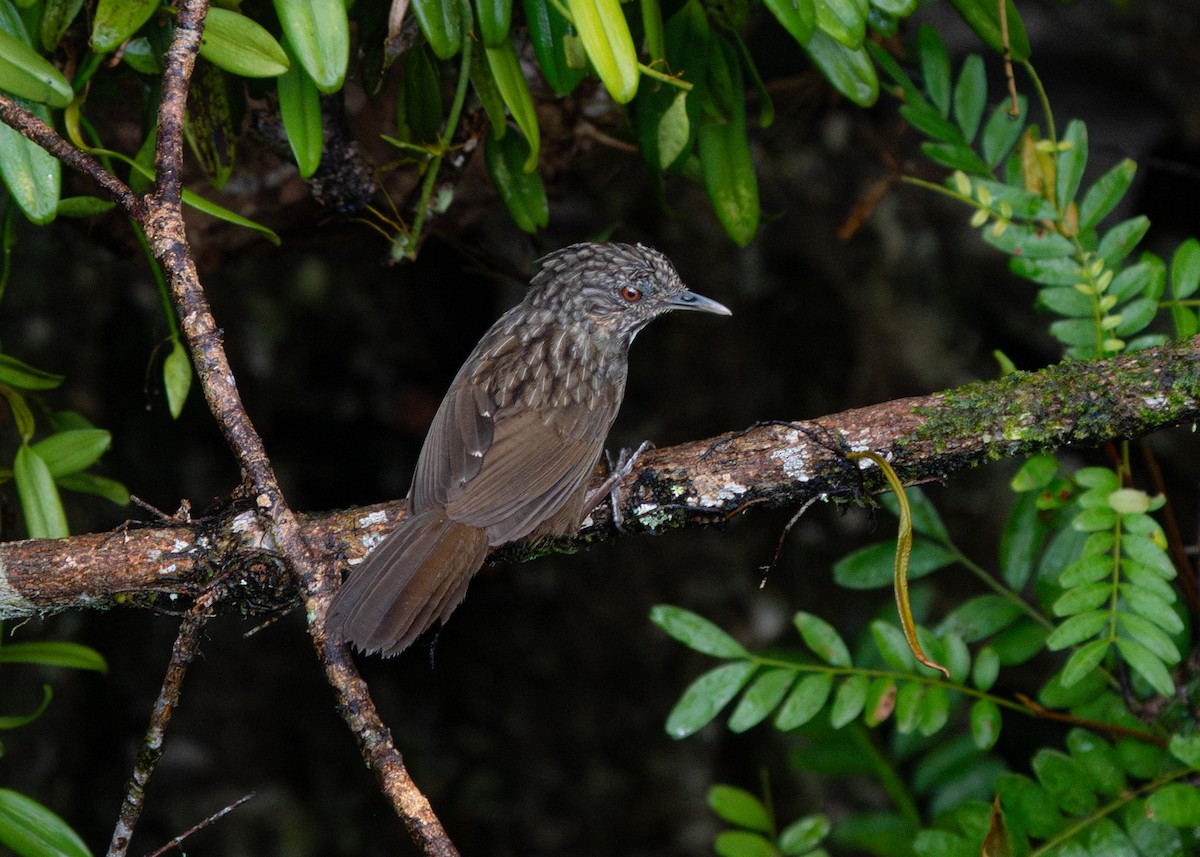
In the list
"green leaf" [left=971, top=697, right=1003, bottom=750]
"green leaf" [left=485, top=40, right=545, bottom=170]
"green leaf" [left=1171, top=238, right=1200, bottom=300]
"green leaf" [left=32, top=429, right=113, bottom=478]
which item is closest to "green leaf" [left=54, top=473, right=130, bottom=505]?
"green leaf" [left=32, top=429, right=113, bottom=478]

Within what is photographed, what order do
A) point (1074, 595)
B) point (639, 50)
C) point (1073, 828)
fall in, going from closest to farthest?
point (1074, 595) → point (1073, 828) → point (639, 50)

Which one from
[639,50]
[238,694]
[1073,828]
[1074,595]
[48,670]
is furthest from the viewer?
[238,694]

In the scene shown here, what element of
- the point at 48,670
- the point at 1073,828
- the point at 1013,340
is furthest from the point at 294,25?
the point at 1013,340

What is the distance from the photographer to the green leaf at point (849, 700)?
2.47 metres

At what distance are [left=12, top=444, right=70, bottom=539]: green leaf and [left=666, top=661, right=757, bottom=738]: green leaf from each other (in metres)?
1.37

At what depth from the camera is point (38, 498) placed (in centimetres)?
240

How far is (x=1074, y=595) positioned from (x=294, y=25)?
6.01 feet

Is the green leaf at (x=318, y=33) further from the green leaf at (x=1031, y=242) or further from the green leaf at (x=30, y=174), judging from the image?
the green leaf at (x=1031, y=242)

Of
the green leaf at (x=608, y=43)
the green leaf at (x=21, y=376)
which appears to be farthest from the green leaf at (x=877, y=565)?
the green leaf at (x=21, y=376)

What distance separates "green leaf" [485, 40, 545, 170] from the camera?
2.34m

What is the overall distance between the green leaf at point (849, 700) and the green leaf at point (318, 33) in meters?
1.65

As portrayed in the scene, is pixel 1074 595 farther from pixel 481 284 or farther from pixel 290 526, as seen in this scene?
pixel 481 284

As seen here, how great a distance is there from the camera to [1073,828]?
2412 millimetres

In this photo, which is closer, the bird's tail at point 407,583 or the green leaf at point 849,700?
the bird's tail at point 407,583
